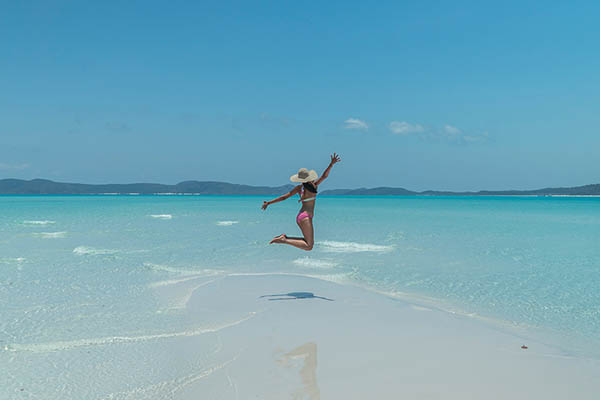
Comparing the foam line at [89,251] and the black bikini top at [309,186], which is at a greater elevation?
the black bikini top at [309,186]

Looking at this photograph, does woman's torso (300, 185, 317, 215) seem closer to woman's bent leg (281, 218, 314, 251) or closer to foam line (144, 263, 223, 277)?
woman's bent leg (281, 218, 314, 251)

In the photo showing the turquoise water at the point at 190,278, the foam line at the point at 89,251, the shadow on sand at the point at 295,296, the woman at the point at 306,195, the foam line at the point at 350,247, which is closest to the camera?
the turquoise water at the point at 190,278

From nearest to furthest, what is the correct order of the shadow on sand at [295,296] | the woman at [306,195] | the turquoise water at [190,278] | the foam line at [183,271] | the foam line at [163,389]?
the foam line at [163,389]
the turquoise water at [190,278]
the woman at [306,195]
the shadow on sand at [295,296]
the foam line at [183,271]

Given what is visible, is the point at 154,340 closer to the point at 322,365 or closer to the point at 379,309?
the point at 322,365

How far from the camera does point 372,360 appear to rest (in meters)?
5.38

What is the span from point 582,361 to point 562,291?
489 centimetres

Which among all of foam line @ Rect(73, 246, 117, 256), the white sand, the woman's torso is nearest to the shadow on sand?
the white sand

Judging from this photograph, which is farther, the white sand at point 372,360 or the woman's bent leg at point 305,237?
the woman's bent leg at point 305,237

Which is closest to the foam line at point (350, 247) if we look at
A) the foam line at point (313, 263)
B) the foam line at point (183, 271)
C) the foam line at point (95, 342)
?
the foam line at point (313, 263)

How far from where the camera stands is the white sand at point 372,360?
15.1 feet

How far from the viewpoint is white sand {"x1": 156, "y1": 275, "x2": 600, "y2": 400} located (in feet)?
15.1

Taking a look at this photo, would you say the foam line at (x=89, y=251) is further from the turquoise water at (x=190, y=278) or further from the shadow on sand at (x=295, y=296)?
the shadow on sand at (x=295, y=296)

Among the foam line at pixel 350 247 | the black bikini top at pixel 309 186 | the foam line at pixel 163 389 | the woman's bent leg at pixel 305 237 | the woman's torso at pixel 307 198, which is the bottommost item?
the foam line at pixel 163 389

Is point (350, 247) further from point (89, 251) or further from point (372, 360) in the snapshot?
point (372, 360)
